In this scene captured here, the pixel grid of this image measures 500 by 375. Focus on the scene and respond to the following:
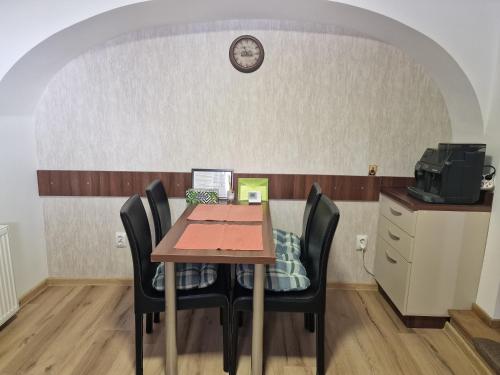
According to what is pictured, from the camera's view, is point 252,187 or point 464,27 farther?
point 252,187

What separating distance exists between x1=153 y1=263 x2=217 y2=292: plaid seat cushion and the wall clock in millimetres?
1376

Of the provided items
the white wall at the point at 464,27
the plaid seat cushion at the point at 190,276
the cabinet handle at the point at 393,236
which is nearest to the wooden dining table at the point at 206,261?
the plaid seat cushion at the point at 190,276

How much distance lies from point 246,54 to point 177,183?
1034 mm

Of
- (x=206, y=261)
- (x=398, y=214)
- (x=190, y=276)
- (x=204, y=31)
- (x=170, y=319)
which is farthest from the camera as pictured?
(x=204, y=31)

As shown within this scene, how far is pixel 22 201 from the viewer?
2.34 metres

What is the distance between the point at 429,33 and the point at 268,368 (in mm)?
2108

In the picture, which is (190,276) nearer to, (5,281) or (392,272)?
(5,281)

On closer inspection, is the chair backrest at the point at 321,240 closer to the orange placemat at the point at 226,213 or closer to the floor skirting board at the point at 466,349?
the orange placemat at the point at 226,213

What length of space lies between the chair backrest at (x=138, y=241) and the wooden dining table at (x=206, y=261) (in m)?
0.13

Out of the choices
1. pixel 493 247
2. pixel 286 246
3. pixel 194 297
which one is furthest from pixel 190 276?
pixel 493 247

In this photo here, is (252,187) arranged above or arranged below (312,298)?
above

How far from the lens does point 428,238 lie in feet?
6.73

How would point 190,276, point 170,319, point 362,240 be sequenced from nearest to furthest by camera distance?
point 170,319, point 190,276, point 362,240

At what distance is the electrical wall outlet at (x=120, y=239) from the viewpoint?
2.60 metres
